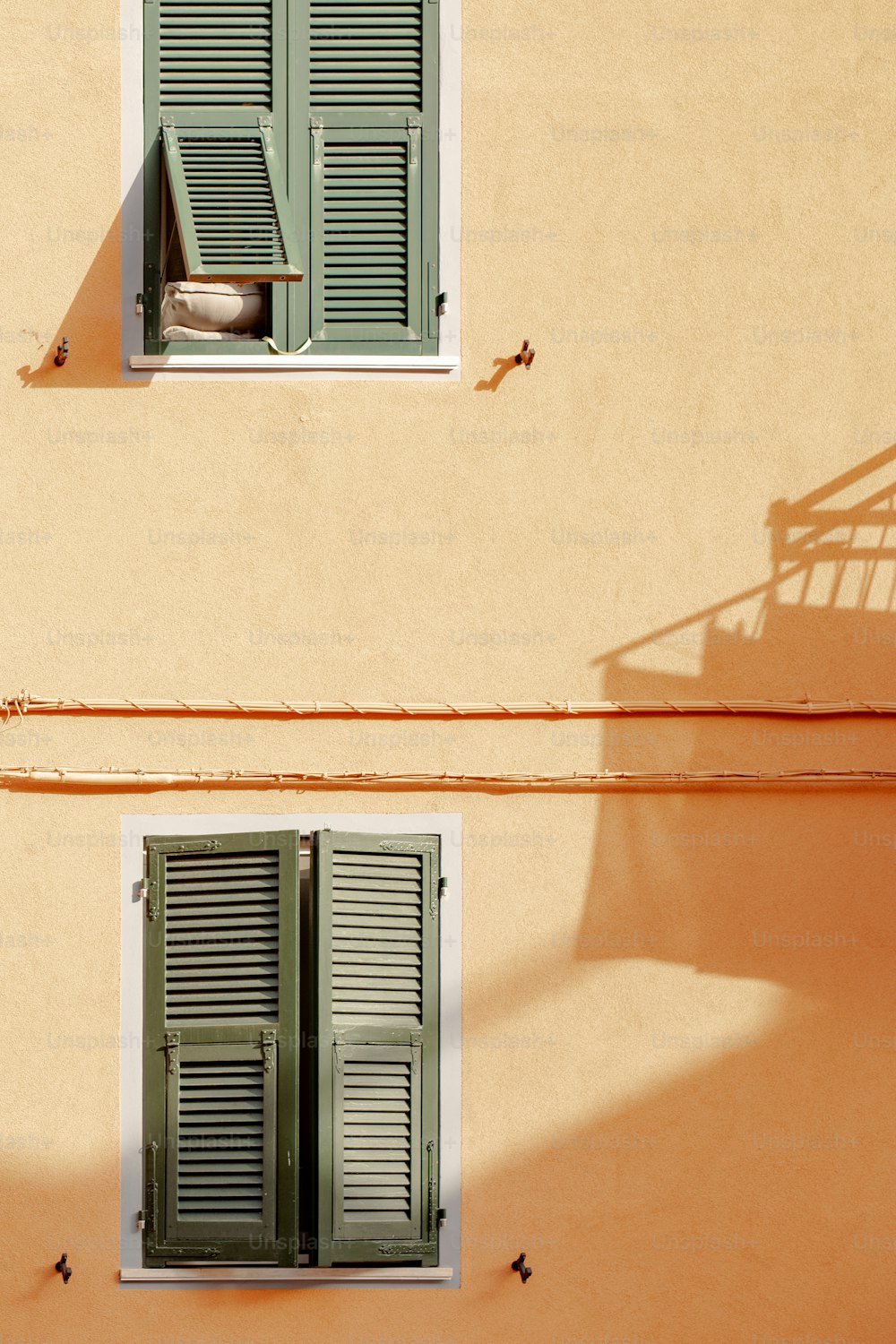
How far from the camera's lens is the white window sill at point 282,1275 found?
658cm

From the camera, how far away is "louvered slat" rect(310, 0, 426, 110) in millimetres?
6957

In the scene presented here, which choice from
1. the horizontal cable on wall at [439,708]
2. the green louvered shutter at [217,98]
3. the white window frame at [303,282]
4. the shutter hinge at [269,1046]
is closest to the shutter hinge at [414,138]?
the white window frame at [303,282]

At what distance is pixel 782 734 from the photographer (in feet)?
22.5

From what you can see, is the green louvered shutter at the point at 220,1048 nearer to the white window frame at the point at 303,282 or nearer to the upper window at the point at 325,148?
the white window frame at the point at 303,282

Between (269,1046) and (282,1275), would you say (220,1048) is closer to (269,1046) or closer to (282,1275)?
(269,1046)

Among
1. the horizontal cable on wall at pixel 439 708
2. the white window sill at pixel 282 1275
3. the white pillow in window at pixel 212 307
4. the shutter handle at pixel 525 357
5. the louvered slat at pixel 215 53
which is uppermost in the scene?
the louvered slat at pixel 215 53

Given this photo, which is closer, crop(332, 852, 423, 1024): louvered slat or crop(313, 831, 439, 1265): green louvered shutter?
crop(313, 831, 439, 1265): green louvered shutter

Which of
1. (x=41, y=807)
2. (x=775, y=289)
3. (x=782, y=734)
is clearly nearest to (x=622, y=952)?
(x=782, y=734)

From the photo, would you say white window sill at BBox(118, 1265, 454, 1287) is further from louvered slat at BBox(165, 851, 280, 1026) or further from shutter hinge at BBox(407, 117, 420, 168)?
shutter hinge at BBox(407, 117, 420, 168)

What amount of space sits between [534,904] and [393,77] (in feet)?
13.2

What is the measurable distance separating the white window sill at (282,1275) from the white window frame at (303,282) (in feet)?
13.6

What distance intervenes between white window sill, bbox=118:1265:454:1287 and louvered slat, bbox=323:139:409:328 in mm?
4537

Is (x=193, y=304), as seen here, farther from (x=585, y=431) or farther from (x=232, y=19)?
(x=585, y=431)

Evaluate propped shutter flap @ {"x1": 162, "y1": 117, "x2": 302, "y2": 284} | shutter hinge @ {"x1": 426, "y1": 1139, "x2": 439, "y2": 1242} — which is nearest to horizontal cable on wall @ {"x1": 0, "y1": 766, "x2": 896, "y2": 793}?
shutter hinge @ {"x1": 426, "y1": 1139, "x2": 439, "y2": 1242}
